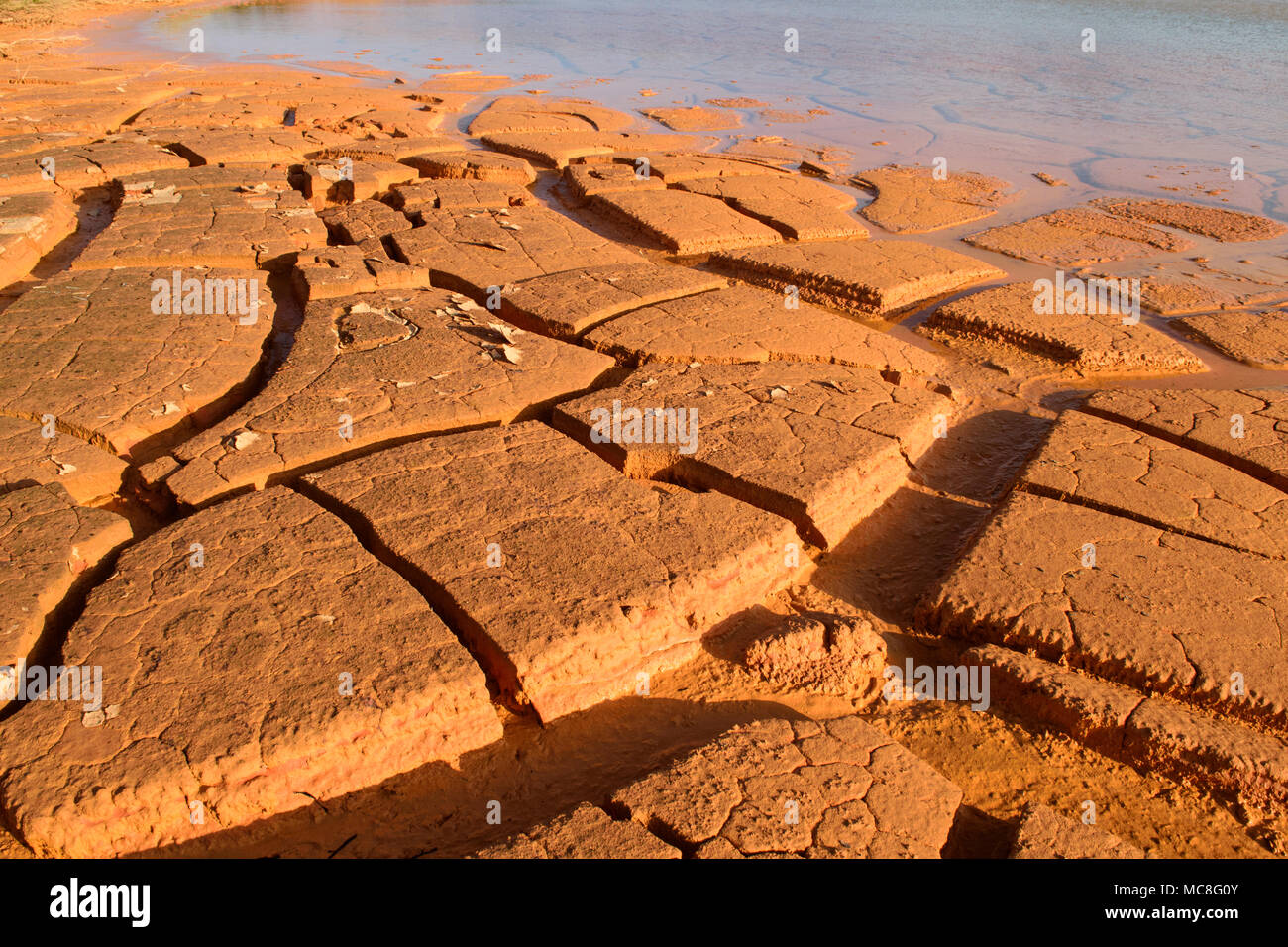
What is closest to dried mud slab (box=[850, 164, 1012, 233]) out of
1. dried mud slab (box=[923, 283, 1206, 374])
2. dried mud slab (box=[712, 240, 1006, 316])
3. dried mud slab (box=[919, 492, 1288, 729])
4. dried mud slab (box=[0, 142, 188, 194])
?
dried mud slab (box=[712, 240, 1006, 316])

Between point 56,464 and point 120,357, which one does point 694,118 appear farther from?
point 56,464

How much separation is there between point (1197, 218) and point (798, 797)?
21.9 feet

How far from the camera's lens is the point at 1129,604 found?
241 centimetres

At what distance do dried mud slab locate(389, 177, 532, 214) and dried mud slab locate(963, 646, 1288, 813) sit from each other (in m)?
4.48

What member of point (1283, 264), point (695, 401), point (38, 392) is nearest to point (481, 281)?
point (695, 401)

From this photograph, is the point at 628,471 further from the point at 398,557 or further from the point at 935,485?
the point at 935,485

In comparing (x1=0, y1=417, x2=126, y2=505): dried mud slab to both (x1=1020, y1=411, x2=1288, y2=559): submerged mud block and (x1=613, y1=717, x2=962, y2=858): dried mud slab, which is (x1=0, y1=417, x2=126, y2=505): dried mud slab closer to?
(x1=613, y1=717, x2=962, y2=858): dried mud slab

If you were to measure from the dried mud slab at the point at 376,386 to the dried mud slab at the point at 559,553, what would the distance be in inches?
9.6

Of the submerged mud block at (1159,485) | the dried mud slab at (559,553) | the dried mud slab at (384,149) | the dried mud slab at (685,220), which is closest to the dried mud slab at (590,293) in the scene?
the dried mud slab at (685,220)

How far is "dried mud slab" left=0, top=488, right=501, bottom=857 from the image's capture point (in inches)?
66.3

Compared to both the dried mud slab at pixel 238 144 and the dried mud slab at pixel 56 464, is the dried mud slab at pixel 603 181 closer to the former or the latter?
the dried mud slab at pixel 238 144

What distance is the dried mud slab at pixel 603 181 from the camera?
6250 millimetres

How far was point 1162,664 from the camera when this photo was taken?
221 centimetres

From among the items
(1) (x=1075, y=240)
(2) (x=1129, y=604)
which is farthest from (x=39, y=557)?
(1) (x=1075, y=240)
